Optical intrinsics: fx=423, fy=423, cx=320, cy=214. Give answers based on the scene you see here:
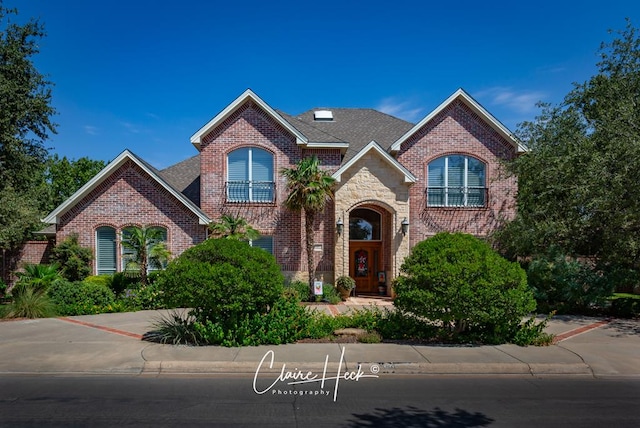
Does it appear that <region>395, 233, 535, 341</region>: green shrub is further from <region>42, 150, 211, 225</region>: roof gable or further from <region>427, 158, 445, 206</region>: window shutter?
<region>42, 150, 211, 225</region>: roof gable

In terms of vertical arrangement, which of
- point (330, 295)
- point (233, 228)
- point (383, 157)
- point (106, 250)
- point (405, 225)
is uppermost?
point (383, 157)

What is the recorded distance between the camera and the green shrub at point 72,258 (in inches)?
623

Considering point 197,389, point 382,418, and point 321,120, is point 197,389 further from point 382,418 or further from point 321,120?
point 321,120

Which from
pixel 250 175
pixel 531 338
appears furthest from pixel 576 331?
pixel 250 175

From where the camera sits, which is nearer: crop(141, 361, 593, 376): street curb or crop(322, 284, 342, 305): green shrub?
crop(141, 361, 593, 376): street curb

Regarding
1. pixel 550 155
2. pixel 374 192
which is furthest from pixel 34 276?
pixel 550 155

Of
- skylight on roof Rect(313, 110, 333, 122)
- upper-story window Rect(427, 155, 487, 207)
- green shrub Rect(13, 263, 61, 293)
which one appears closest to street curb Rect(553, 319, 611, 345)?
upper-story window Rect(427, 155, 487, 207)

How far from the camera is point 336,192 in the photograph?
17219 millimetres

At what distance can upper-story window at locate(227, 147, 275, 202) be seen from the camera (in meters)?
17.7

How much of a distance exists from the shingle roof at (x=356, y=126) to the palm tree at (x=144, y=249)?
25.4 ft

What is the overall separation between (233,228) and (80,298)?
556 cm

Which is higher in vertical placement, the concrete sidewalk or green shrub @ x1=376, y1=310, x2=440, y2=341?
green shrub @ x1=376, y1=310, x2=440, y2=341

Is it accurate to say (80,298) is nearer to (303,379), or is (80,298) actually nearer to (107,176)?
(107,176)

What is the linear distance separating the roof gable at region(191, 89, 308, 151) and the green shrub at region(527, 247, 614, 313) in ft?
32.9
